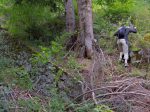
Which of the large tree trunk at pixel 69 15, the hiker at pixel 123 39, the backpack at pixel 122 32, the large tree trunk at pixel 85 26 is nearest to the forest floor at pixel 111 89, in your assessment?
the large tree trunk at pixel 85 26

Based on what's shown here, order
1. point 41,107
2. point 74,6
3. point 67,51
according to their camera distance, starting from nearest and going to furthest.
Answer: point 41,107, point 67,51, point 74,6

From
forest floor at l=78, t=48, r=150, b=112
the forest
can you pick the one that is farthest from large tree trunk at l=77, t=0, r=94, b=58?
forest floor at l=78, t=48, r=150, b=112

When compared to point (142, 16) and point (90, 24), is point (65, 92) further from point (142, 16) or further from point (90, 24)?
point (142, 16)

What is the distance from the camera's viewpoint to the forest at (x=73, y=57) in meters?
8.52

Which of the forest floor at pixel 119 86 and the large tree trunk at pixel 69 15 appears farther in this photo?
the large tree trunk at pixel 69 15

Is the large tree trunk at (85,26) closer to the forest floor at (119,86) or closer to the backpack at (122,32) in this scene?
the forest floor at (119,86)

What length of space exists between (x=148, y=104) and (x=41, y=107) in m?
2.46

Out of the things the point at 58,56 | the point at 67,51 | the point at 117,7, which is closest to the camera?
the point at 58,56

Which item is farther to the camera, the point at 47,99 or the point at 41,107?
the point at 47,99

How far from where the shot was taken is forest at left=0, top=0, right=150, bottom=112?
28.0 ft

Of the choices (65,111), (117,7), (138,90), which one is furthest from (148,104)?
(117,7)

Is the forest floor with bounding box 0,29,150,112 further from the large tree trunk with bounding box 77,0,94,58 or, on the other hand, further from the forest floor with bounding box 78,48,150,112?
the large tree trunk with bounding box 77,0,94,58

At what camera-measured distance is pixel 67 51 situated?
38.8ft

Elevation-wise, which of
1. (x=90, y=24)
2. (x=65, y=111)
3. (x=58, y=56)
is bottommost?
(x=65, y=111)
